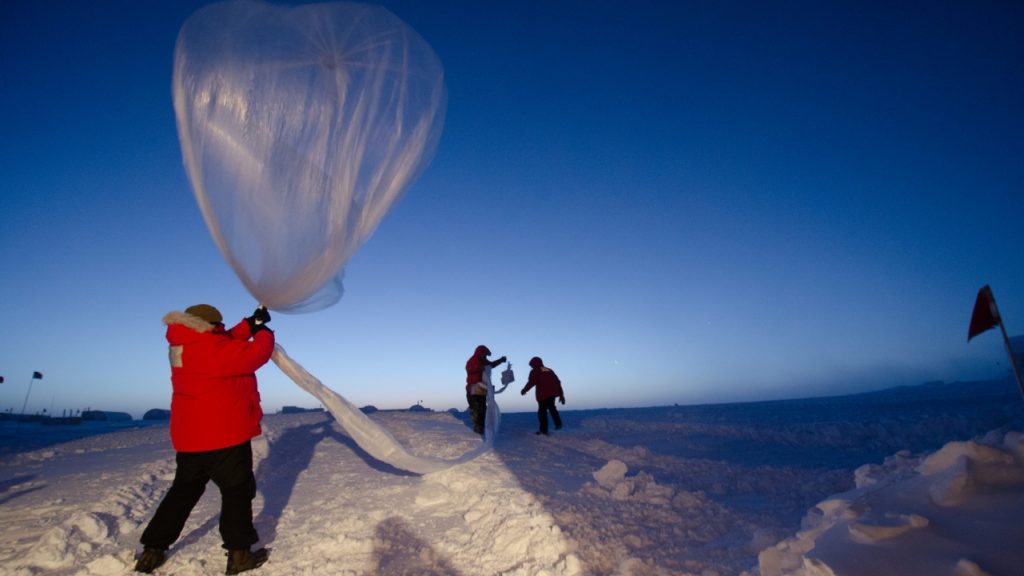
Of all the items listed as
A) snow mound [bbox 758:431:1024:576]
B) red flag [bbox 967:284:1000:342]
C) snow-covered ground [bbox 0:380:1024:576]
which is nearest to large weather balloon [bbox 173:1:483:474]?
snow-covered ground [bbox 0:380:1024:576]

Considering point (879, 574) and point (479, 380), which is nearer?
point (879, 574)

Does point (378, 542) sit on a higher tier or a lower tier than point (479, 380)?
lower

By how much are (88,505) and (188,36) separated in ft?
12.8

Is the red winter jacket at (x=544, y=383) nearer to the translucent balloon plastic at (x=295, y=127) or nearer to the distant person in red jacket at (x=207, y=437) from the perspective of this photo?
the translucent balloon plastic at (x=295, y=127)

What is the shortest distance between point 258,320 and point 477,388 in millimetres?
5500

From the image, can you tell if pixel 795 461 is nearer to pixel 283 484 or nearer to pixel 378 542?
pixel 378 542

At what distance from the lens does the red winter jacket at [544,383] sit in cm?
986

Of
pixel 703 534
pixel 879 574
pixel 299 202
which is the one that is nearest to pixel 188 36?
pixel 299 202

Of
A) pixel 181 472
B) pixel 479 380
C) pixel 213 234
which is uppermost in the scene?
pixel 213 234

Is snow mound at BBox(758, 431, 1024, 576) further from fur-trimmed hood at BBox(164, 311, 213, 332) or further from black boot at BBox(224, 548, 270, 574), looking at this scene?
fur-trimmed hood at BBox(164, 311, 213, 332)

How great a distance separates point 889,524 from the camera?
2023mm

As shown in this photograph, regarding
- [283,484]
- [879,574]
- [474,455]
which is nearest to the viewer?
[879,574]

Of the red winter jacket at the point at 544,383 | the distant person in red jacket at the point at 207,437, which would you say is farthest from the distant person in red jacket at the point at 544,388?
the distant person in red jacket at the point at 207,437

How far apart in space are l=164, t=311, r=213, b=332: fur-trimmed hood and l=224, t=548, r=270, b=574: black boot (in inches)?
55.3
